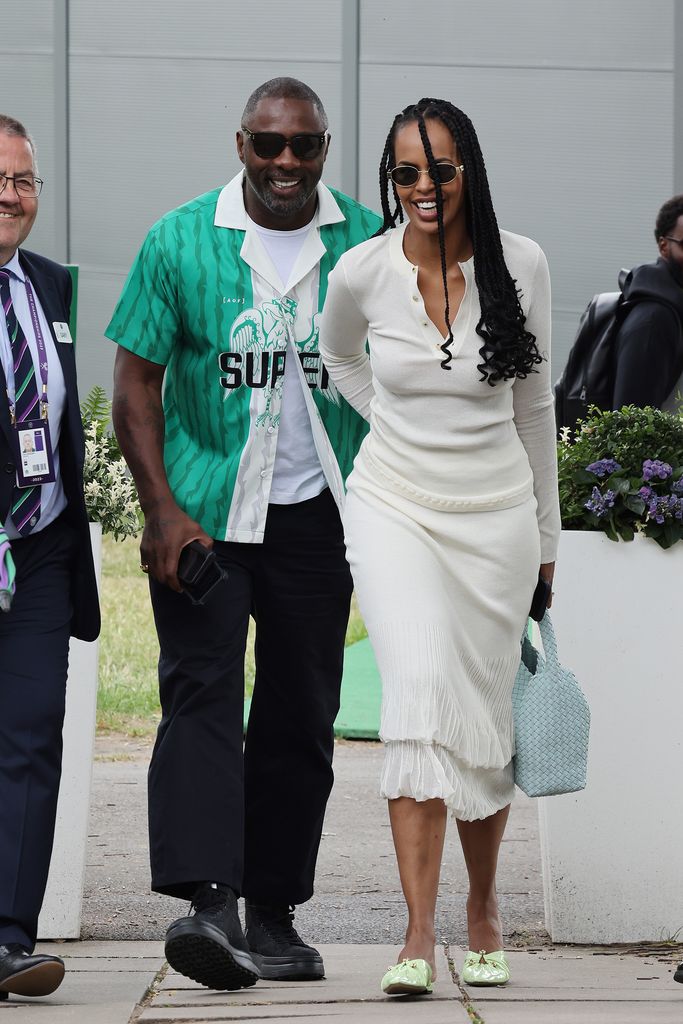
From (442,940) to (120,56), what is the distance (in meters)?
9.27

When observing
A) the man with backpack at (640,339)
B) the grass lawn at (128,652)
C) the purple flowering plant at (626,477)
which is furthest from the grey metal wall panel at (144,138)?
the purple flowering plant at (626,477)

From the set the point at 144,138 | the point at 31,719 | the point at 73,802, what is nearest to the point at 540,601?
the point at 31,719

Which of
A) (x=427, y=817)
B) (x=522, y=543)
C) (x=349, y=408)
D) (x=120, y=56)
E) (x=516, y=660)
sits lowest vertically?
(x=427, y=817)

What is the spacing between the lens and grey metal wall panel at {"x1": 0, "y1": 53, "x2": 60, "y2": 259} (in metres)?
13.1

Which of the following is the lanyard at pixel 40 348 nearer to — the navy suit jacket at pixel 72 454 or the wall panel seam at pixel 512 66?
the navy suit jacket at pixel 72 454

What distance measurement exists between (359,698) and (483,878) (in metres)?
4.92

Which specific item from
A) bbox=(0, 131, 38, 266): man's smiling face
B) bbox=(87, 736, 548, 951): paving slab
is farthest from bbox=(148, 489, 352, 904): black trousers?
bbox=(0, 131, 38, 266): man's smiling face

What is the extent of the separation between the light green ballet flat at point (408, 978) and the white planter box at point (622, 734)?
48.2 inches

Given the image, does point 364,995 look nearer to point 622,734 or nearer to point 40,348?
point 622,734

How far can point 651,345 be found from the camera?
691 cm

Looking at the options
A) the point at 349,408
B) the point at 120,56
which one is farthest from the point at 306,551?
the point at 120,56

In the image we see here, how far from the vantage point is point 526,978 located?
4473 mm

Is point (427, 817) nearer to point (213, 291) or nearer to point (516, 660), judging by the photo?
point (516, 660)

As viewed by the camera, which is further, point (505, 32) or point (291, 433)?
point (505, 32)
